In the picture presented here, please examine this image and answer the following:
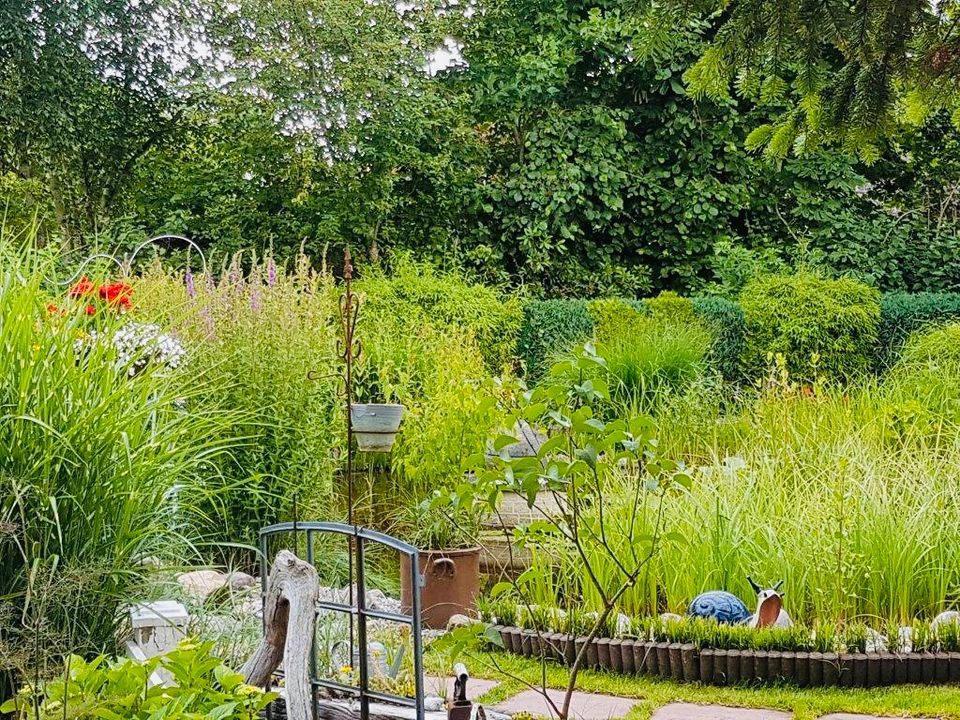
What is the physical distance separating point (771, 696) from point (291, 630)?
1.98 metres

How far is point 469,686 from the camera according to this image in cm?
357

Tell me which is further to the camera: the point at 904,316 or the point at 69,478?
the point at 904,316

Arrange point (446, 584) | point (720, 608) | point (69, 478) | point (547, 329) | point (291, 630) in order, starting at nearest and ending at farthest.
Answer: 1. point (291, 630)
2. point (69, 478)
3. point (720, 608)
4. point (446, 584)
5. point (547, 329)

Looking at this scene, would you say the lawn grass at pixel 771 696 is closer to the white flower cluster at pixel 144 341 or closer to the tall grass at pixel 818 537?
the tall grass at pixel 818 537

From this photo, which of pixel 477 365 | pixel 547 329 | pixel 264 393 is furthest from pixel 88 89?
pixel 264 393

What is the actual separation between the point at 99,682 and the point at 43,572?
0.40 meters

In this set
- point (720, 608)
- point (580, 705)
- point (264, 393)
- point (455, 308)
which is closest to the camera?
point (580, 705)

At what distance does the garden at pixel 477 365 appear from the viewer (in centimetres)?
254

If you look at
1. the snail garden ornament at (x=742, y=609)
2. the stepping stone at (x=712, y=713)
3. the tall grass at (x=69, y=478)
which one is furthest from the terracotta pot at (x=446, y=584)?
the tall grass at (x=69, y=478)

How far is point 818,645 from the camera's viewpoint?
140 inches

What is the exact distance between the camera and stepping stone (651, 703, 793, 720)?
3.18m

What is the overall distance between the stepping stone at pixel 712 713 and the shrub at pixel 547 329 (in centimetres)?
527

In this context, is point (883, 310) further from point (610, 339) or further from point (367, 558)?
point (367, 558)

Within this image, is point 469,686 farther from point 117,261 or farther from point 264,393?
point 117,261
